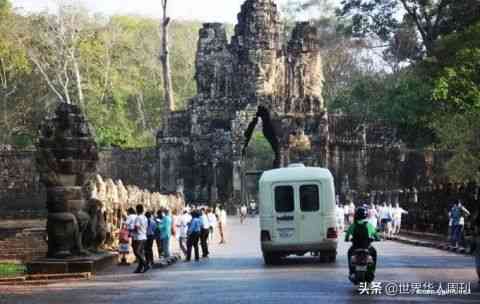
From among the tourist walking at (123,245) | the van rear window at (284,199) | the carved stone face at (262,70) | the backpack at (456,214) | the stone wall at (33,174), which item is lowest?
the tourist walking at (123,245)

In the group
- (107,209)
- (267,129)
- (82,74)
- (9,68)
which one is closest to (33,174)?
(9,68)

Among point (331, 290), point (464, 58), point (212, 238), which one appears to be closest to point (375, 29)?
point (464, 58)

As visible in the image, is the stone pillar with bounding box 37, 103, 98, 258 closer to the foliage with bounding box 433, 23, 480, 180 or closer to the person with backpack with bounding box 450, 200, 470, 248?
the person with backpack with bounding box 450, 200, 470, 248

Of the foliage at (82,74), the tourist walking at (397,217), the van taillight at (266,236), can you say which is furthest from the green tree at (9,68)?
the van taillight at (266,236)

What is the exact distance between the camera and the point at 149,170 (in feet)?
203

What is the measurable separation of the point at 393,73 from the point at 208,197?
22.4 m

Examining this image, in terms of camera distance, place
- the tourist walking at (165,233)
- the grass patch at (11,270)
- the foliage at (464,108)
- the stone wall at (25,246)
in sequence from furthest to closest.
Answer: the foliage at (464,108) → the stone wall at (25,246) → the tourist walking at (165,233) → the grass patch at (11,270)

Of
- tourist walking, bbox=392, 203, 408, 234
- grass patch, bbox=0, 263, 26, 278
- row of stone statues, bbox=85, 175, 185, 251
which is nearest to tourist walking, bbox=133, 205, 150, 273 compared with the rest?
row of stone statues, bbox=85, 175, 185, 251

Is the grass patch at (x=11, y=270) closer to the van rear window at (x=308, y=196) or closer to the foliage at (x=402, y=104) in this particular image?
the van rear window at (x=308, y=196)

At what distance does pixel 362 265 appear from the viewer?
16672 mm

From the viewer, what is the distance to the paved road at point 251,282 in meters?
15.6

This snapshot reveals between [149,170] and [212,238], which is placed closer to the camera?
[212,238]

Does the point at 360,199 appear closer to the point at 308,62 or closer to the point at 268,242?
the point at 308,62

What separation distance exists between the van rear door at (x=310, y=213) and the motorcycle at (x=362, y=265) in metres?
6.44
